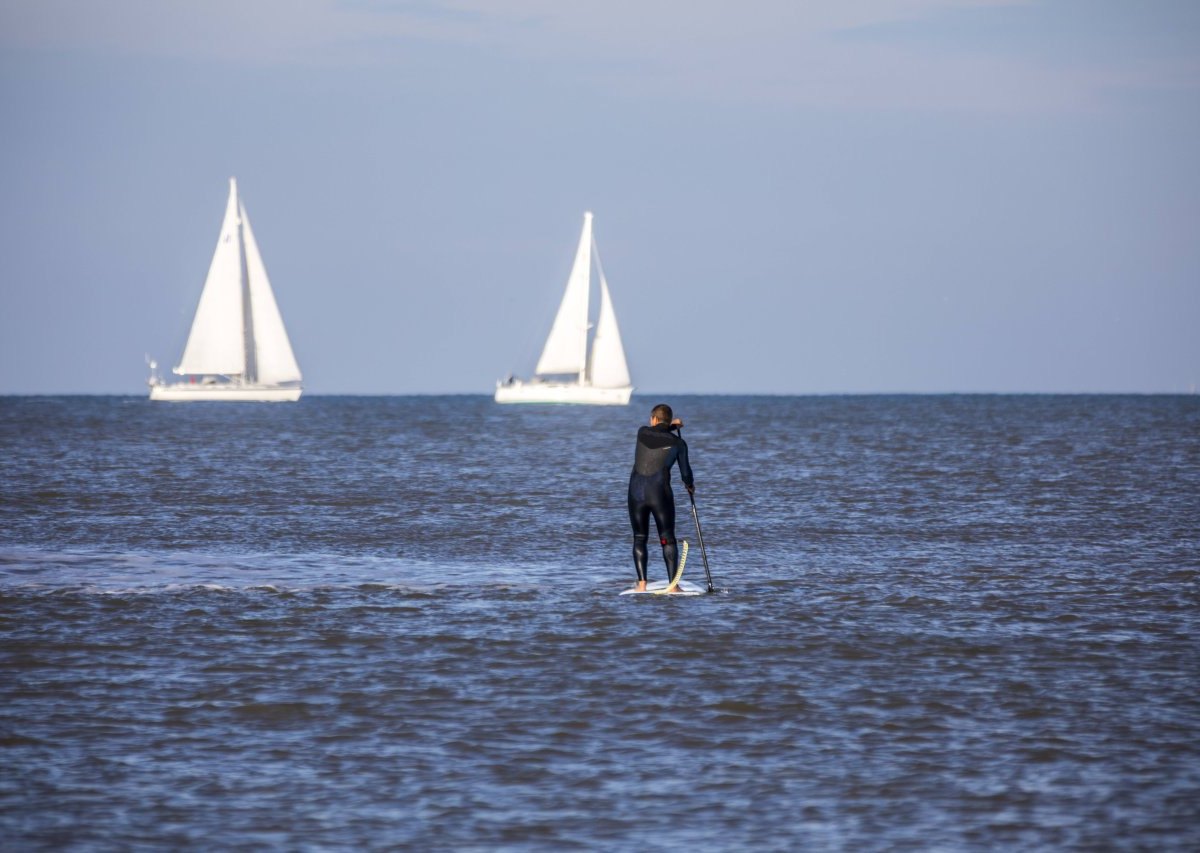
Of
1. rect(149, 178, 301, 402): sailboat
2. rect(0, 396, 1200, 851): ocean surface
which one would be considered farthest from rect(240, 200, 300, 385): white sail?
rect(0, 396, 1200, 851): ocean surface

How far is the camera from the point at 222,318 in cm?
10431

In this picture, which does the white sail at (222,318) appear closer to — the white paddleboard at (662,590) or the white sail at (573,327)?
the white sail at (573,327)

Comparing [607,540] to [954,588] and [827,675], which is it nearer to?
[954,588]

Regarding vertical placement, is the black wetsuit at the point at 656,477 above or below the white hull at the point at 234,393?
below

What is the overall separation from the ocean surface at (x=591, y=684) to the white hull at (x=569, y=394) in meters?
84.7

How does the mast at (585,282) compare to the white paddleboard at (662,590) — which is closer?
the white paddleboard at (662,590)

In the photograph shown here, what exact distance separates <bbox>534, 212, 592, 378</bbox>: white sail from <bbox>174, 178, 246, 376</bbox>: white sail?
19916 millimetres

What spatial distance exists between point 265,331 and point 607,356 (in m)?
22.4

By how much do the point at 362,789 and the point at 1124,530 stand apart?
59.4ft

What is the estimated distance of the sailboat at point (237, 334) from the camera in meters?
102

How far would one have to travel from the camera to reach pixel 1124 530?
24562 millimetres

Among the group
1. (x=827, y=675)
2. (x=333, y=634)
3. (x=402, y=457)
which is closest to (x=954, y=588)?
(x=827, y=675)

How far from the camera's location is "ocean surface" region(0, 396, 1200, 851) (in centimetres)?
844

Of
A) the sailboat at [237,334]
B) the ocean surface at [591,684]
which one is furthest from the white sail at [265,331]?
the ocean surface at [591,684]
